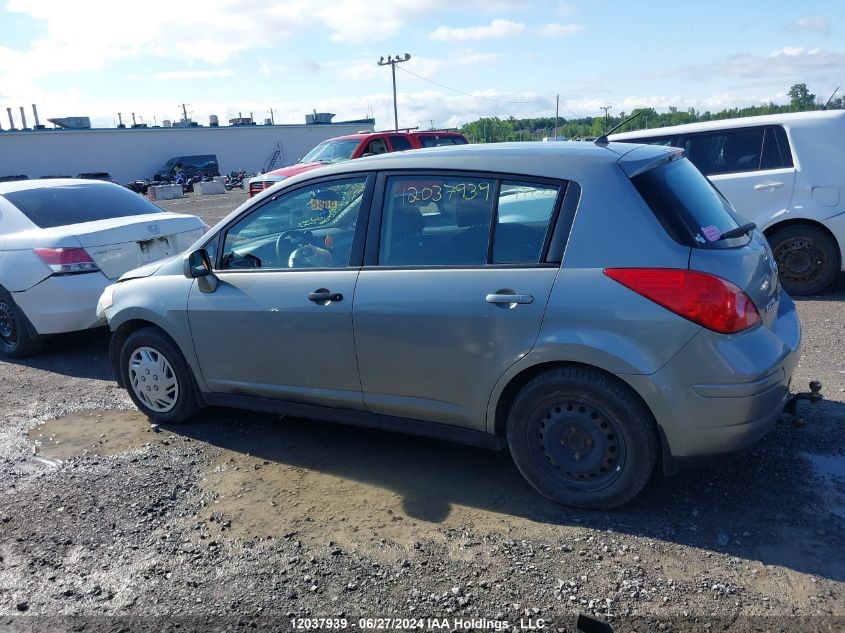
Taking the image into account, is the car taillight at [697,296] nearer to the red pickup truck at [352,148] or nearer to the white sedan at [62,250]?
the white sedan at [62,250]

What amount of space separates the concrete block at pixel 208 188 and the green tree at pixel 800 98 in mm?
29921

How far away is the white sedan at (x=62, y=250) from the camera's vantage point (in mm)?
6348

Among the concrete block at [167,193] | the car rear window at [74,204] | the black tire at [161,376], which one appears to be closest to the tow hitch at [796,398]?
the black tire at [161,376]

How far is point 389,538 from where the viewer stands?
345 cm

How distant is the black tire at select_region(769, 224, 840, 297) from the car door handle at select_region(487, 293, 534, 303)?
5.26m

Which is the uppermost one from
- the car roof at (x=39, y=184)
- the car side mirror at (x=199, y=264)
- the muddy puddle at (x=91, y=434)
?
the car roof at (x=39, y=184)

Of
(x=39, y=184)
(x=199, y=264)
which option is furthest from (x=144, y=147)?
(x=199, y=264)

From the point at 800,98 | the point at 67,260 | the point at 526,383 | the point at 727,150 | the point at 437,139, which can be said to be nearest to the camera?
the point at 526,383

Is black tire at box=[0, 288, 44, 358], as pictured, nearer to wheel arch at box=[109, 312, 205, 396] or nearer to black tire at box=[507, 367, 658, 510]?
wheel arch at box=[109, 312, 205, 396]

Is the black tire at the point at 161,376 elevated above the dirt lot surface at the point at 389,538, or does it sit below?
above

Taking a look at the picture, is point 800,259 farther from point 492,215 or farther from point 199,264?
point 199,264

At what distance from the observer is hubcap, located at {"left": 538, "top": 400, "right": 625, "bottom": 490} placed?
11.2ft

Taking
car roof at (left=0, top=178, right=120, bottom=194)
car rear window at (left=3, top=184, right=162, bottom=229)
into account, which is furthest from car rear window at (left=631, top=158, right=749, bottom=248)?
car roof at (left=0, top=178, right=120, bottom=194)

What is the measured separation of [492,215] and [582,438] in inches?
47.4
